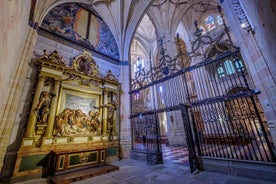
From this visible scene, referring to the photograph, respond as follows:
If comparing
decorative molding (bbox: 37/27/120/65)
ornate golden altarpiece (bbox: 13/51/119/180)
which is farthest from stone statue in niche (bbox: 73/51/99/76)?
decorative molding (bbox: 37/27/120/65)

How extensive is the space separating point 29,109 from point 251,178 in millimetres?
6757

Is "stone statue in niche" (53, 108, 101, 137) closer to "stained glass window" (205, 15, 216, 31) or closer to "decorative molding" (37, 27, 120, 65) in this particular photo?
"decorative molding" (37, 27, 120, 65)

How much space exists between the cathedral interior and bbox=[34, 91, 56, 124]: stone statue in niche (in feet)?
0.11

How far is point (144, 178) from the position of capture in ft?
11.4

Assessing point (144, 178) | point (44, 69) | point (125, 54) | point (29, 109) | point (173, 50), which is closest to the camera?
point (144, 178)

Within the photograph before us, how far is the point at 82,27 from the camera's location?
6809 millimetres

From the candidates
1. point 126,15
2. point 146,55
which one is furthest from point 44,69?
point 146,55

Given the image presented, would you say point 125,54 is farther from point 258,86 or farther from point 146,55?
point 146,55

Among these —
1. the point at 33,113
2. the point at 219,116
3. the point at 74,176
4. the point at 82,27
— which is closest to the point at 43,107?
the point at 33,113

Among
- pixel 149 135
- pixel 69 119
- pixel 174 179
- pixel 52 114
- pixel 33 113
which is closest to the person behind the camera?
pixel 174 179

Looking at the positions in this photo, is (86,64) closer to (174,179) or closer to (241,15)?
(174,179)

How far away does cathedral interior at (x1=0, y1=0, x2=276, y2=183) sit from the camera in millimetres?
3305

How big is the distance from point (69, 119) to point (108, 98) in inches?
81.1

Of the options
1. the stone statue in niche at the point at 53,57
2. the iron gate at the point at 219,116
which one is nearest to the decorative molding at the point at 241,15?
the iron gate at the point at 219,116
